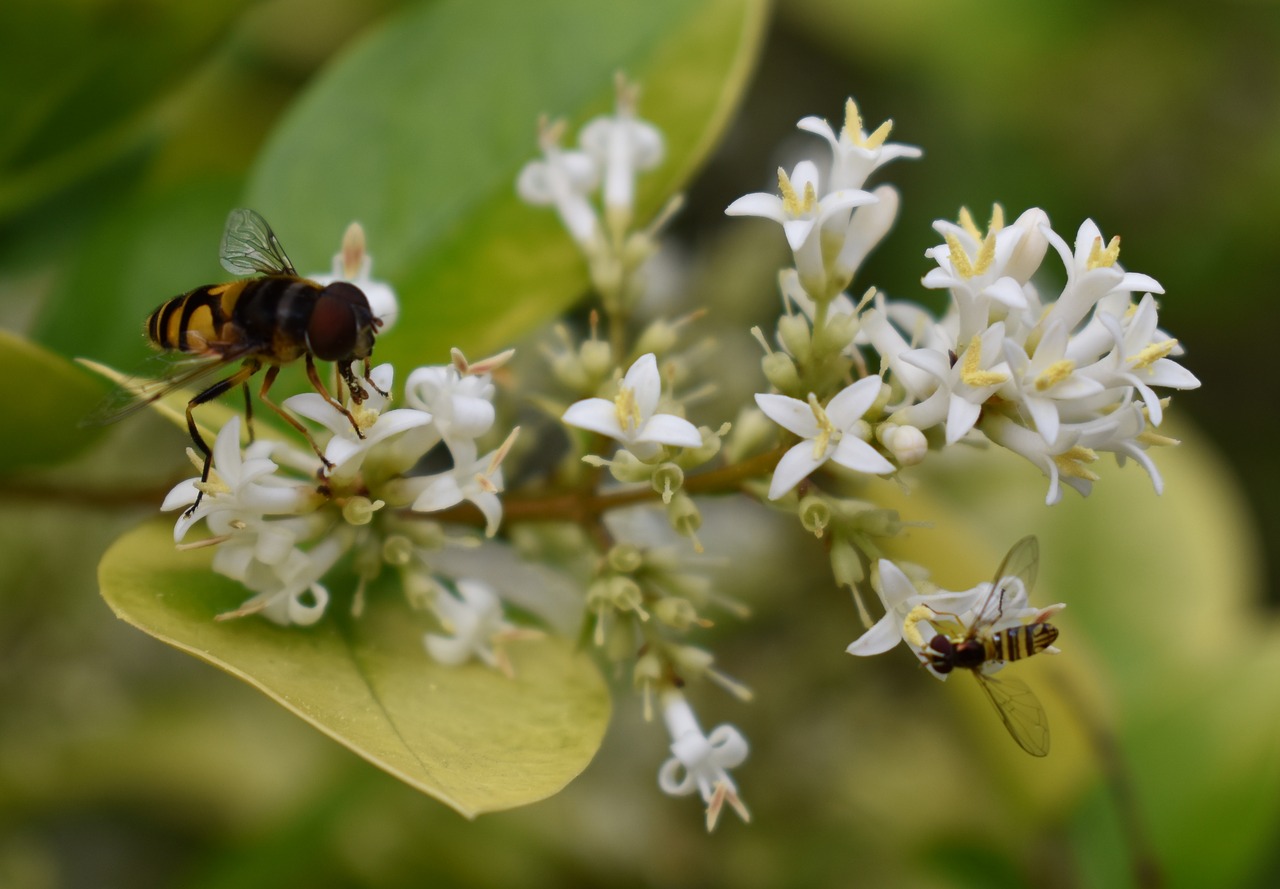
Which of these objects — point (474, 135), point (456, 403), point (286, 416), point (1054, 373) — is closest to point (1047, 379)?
point (1054, 373)

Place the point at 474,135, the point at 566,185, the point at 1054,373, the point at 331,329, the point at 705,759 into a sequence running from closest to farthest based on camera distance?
1. the point at 1054,373
2. the point at 331,329
3. the point at 705,759
4. the point at 566,185
5. the point at 474,135

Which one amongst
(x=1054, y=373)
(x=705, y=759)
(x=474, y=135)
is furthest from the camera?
(x=474, y=135)

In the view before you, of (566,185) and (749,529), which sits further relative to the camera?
(749,529)

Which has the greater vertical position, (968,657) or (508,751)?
(968,657)

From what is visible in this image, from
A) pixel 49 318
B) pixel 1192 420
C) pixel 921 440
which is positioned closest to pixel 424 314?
pixel 49 318

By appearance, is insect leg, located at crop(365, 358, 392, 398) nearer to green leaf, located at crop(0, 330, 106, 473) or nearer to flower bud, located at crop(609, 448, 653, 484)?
flower bud, located at crop(609, 448, 653, 484)

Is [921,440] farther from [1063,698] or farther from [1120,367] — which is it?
[1063,698]

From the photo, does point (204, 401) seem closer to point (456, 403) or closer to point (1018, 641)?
point (456, 403)
